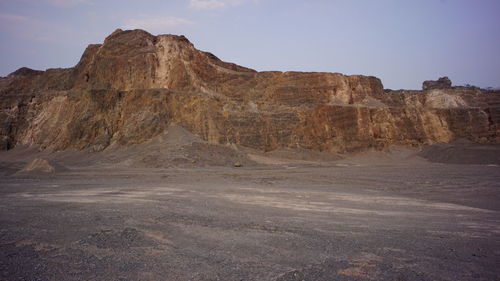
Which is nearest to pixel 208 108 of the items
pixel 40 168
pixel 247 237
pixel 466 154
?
pixel 40 168

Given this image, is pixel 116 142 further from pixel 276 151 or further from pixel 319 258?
pixel 319 258

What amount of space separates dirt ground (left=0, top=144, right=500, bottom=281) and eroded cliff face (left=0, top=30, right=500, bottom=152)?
2258 centimetres

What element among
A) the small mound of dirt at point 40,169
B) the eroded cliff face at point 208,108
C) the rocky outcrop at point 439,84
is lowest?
the small mound of dirt at point 40,169

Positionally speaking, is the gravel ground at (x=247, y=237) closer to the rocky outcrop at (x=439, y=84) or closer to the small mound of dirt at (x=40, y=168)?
the small mound of dirt at (x=40, y=168)

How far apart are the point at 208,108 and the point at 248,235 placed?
30876mm

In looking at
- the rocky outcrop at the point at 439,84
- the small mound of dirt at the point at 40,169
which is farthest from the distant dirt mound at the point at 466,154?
the small mound of dirt at the point at 40,169

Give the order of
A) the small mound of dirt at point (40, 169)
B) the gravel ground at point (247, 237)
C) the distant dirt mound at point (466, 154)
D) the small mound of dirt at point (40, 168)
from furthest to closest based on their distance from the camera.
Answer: the distant dirt mound at point (466, 154), the small mound of dirt at point (40, 168), the small mound of dirt at point (40, 169), the gravel ground at point (247, 237)

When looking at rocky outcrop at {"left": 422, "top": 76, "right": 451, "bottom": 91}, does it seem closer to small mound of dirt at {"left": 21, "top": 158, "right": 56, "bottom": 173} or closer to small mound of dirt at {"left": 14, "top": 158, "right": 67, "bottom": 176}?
small mound of dirt at {"left": 14, "top": 158, "right": 67, "bottom": 176}

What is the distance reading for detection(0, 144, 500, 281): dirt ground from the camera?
5332 millimetres

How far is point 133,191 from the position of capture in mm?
15445

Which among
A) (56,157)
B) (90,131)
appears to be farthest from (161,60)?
(56,157)

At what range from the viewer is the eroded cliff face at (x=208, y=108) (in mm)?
36938

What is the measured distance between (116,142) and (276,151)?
16.6 m

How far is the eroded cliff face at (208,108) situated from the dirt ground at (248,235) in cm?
2258
